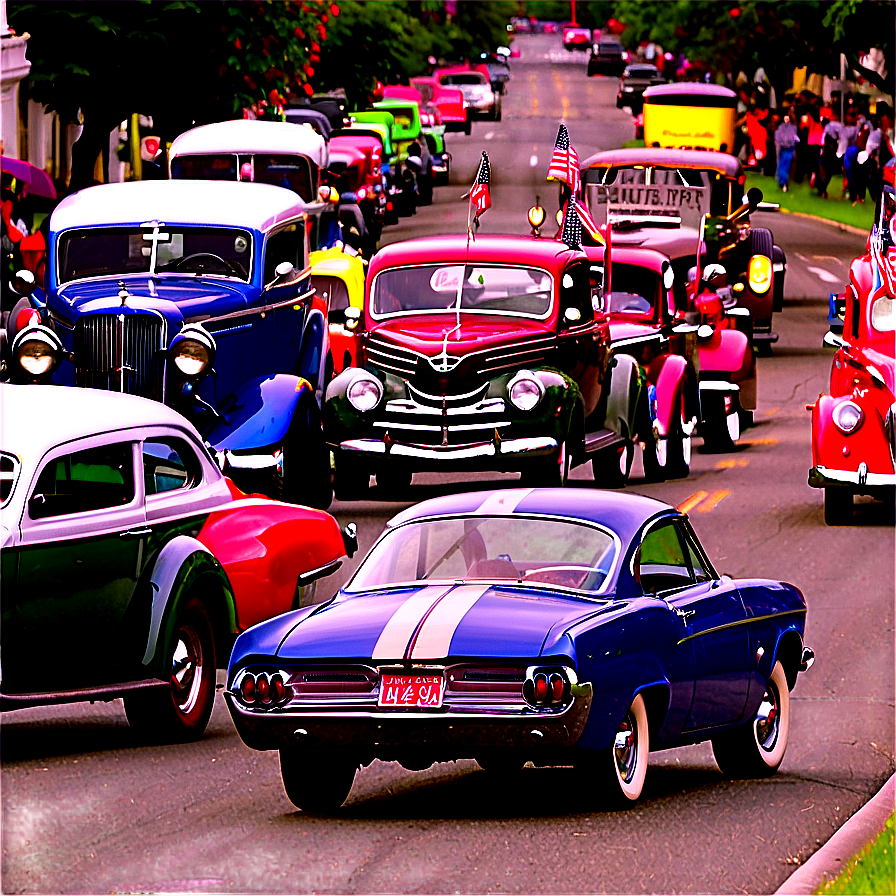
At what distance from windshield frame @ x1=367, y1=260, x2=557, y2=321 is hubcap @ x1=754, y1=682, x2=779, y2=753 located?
847 cm

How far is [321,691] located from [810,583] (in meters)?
8.40

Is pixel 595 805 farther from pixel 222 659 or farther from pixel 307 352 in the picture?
pixel 307 352

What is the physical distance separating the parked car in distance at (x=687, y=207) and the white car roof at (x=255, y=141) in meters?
3.49

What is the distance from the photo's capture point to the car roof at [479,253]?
1953cm

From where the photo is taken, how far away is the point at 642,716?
948cm

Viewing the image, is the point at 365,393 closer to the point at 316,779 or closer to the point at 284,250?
the point at 284,250

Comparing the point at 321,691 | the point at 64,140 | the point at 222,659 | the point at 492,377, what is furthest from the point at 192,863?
the point at 64,140

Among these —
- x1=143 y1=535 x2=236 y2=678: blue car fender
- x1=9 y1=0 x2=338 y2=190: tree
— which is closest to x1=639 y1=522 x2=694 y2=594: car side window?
x1=143 y1=535 x2=236 y2=678: blue car fender

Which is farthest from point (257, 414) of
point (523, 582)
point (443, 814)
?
point (443, 814)

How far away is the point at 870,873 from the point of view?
28.0 ft

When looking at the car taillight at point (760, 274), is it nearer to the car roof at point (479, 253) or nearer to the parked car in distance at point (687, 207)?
the parked car in distance at point (687, 207)

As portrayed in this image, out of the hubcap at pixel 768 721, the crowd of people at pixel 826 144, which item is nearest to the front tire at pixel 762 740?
the hubcap at pixel 768 721

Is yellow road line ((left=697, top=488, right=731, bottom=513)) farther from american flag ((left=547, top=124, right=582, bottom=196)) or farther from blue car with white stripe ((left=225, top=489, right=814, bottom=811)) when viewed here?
blue car with white stripe ((left=225, top=489, right=814, bottom=811))

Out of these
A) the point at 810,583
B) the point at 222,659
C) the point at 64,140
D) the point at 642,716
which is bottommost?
the point at 64,140
